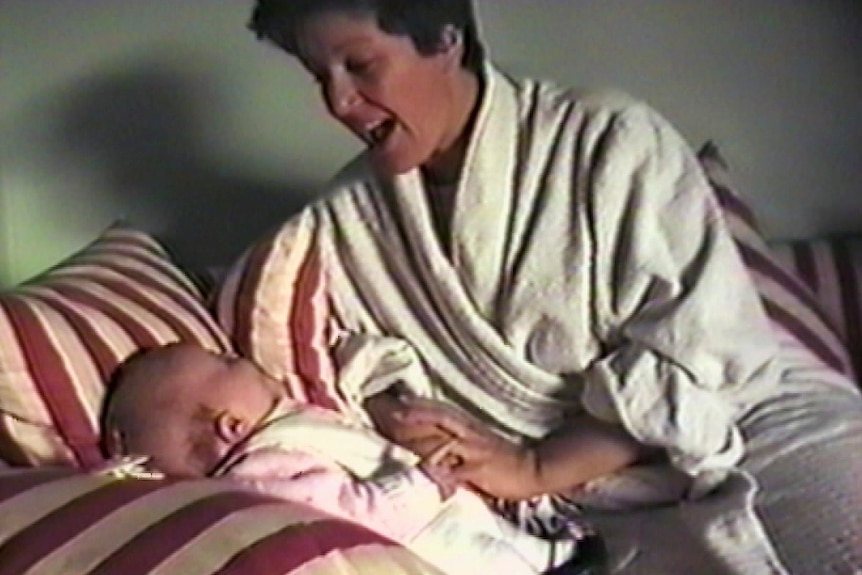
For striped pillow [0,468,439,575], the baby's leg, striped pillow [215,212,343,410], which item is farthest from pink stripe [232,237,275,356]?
striped pillow [0,468,439,575]

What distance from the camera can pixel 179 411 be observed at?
146cm

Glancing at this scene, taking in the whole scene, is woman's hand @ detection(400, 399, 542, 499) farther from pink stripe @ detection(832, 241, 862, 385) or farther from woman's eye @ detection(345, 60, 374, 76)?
pink stripe @ detection(832, 241, 862, 385)

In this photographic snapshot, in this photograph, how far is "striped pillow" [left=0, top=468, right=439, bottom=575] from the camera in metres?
1.13

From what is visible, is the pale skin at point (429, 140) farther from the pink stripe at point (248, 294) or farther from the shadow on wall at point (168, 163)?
the shadow on wall at point (168, 163)

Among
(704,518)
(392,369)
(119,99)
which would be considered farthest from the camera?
(119,99)

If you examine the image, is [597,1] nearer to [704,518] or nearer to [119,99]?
[119,99]

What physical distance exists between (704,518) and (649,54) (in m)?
0.81

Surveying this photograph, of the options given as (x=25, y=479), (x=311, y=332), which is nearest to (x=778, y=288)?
(x=311, y=332)

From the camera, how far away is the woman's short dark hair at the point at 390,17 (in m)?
1.50

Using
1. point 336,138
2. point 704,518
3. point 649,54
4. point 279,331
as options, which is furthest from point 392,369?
point 649,54

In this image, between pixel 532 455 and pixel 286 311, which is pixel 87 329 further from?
A: pixel 532 455

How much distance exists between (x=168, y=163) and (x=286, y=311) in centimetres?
46

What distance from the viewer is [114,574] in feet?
3.67

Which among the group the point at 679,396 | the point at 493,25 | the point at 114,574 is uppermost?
the point at 493,25
